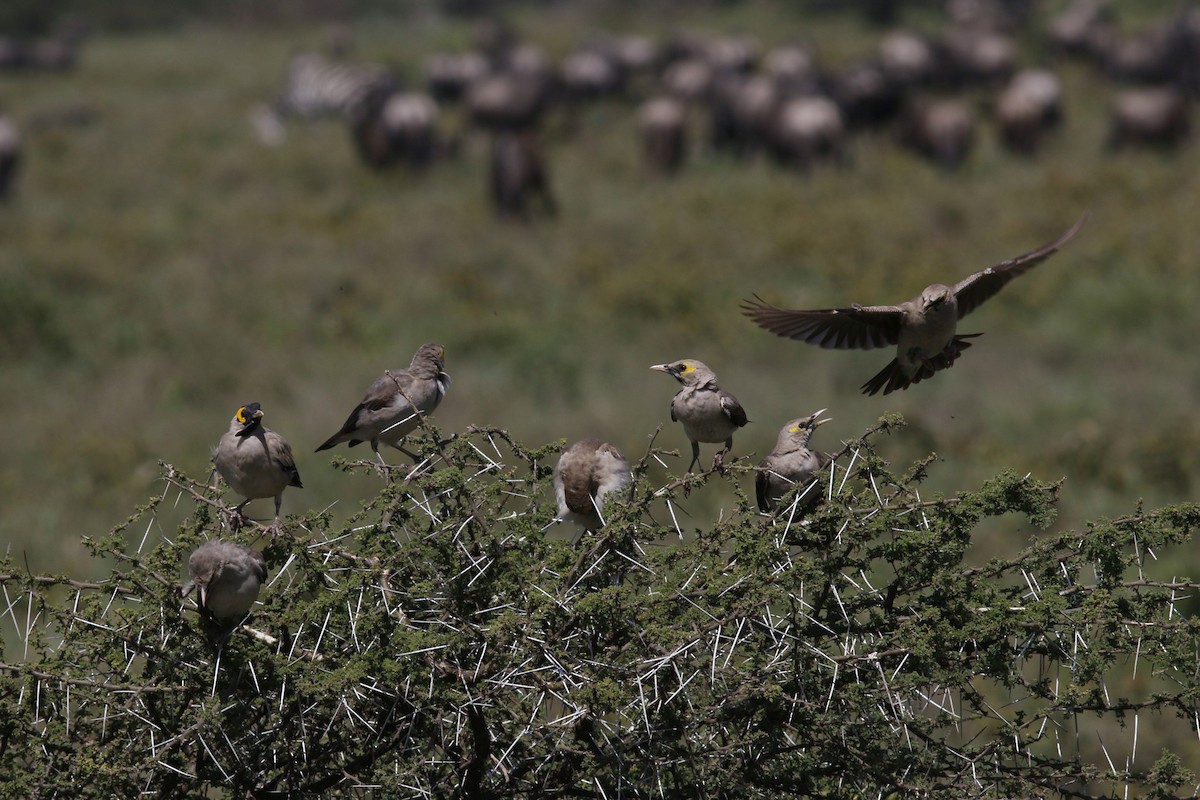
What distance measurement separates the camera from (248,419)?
4.50 meters

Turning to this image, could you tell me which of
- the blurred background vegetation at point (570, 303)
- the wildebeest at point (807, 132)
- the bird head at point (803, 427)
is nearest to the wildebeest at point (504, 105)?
the blurred background vegetation at point (570, 303)

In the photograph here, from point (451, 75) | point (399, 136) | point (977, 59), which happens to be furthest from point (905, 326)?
point (451, 75)

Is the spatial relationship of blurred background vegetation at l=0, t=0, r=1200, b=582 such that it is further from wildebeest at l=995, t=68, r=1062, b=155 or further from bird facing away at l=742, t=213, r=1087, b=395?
bird facing away at l=742, t=213, r=1087, b=395

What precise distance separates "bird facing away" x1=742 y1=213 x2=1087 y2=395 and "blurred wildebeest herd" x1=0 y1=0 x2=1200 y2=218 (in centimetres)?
1787

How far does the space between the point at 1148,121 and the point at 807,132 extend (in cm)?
607

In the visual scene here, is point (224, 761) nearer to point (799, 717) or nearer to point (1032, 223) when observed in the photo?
point (799, 717)

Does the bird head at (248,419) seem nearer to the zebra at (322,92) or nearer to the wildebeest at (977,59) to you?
the zebra at (322,92)

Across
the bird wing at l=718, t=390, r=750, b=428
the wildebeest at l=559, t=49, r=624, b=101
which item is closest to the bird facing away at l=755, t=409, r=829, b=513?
the bird wing at l=718, t=390, r=750, b=428

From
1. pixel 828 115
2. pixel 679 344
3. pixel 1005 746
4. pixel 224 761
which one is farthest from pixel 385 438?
pixel 828 115

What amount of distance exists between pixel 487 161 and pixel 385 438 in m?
24.5

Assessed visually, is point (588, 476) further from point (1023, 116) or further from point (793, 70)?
point (793, 70)

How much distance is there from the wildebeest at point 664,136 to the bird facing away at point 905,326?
22.1 meters

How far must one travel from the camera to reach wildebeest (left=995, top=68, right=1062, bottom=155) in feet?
87.5

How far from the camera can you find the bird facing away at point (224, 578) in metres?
3.49
